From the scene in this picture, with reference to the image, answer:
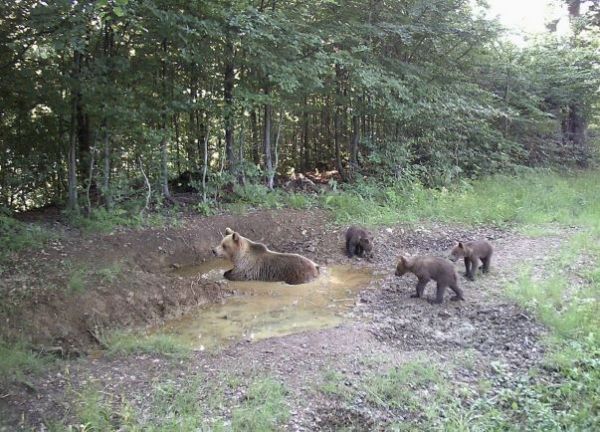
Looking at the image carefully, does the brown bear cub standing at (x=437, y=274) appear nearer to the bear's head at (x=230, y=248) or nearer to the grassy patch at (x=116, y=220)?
the bear's head at (x=230, y=248)

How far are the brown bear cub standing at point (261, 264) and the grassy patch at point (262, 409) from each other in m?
3.65

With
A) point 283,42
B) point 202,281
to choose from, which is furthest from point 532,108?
point 202,281

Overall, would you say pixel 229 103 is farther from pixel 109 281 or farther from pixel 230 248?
pixel 109 281

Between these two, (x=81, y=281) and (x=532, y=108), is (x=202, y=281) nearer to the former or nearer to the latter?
(x=81, y=281)

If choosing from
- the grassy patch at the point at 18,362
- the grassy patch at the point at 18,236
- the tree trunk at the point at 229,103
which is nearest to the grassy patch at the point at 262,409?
the grassy patch at the point at 18,362

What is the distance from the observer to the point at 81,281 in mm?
7484

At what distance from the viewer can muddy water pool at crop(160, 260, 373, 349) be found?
6949 mm

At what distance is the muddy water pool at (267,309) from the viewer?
22.8ft

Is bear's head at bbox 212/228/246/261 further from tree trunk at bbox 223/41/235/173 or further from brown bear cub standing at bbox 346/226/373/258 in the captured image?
tree trunk at bbox 223/41/235/173

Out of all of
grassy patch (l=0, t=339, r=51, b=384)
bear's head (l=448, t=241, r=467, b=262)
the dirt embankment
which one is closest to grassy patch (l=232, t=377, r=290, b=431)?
grassy patch (l=0, t=339, r=51, b=384)

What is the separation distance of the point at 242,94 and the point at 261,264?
4.08m

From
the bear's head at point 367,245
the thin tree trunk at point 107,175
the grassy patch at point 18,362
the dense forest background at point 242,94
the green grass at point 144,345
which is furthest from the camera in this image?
the thin tree trunk at point 107,175

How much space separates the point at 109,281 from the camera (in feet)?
25.5

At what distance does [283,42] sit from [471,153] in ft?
26.6
